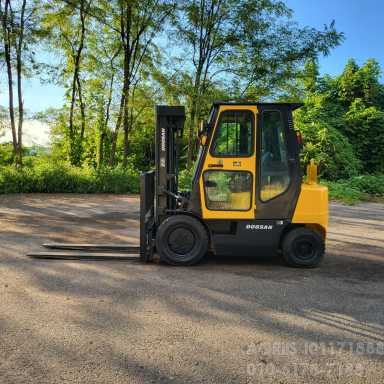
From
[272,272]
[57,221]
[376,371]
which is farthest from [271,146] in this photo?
[57,221]

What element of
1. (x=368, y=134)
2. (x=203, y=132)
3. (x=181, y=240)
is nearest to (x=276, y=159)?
(x=203, y=132)

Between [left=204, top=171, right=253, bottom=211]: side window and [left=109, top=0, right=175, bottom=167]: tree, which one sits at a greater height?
[left=109, top=0, right=175, bottom=167]: tree

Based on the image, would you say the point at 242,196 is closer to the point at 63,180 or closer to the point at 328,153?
the point at 63,180

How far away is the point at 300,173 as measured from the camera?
4.96 metres

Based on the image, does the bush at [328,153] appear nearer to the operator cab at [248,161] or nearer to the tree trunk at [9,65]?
the tree trunk at [9,65]

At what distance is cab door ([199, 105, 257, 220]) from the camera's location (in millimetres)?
4863

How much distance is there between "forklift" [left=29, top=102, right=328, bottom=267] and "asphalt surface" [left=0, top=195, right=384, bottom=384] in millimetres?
292

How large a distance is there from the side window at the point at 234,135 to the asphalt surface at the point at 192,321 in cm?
145

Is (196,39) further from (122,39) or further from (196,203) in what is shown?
(196,203)

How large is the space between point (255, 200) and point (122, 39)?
12771mm

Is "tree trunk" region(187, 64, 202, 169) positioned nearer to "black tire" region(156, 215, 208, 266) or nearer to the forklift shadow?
the forklift shadow

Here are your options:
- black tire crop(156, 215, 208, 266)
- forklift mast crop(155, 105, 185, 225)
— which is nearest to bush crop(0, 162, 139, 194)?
forklift mast crop(155, 105, 185, 225)

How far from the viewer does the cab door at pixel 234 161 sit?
486 centimetres

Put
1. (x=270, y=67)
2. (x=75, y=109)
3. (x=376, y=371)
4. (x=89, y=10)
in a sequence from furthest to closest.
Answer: (x=75, y=109) → (x=89, y=10) → (x=270, y=67) → (x=376, y=371)
